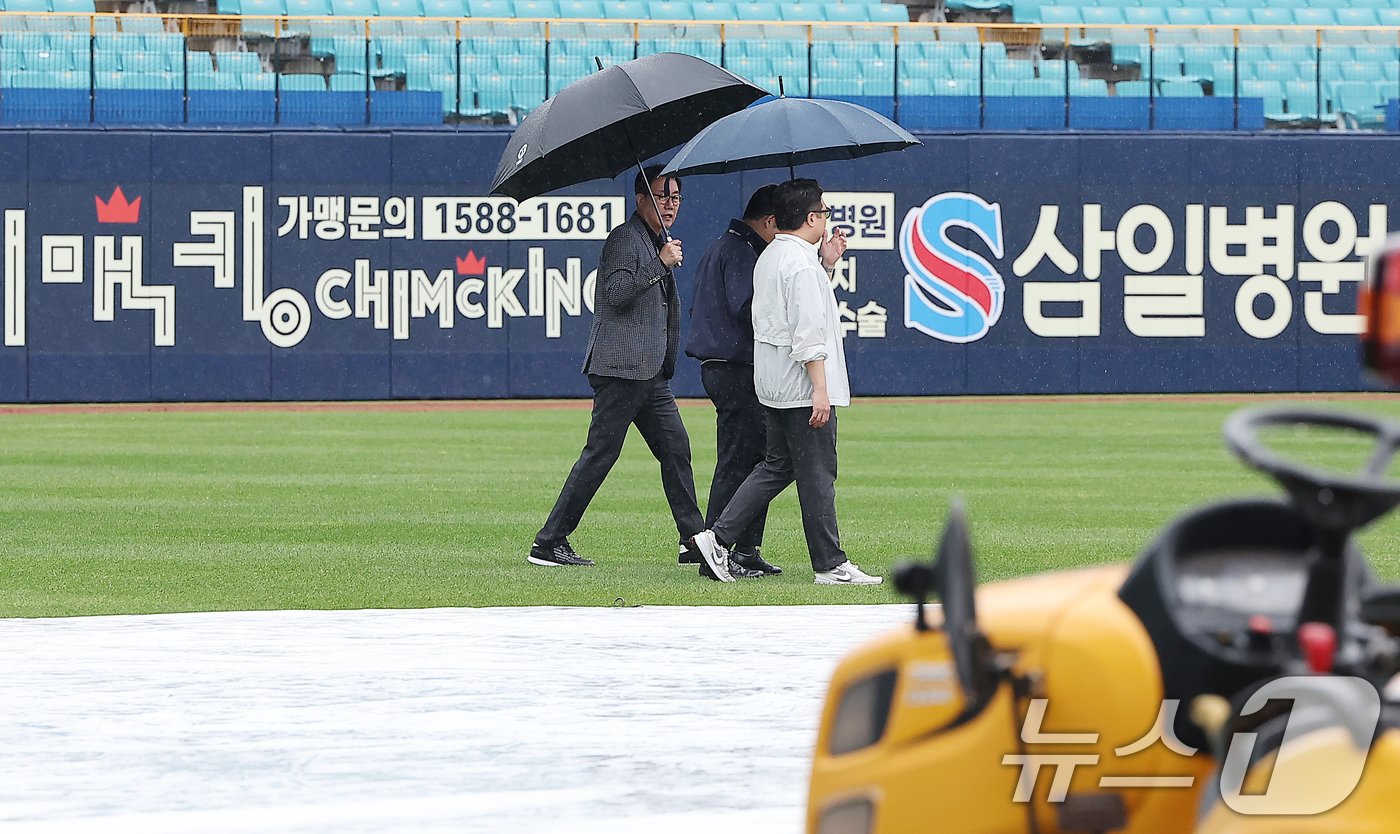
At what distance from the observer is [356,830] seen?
4.96 m

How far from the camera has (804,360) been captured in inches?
376

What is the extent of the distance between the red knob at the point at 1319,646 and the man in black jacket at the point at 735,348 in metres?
7.85

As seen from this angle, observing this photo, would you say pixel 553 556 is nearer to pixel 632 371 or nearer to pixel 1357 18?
pixel 632 371

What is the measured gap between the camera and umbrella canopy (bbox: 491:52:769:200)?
34.1ft

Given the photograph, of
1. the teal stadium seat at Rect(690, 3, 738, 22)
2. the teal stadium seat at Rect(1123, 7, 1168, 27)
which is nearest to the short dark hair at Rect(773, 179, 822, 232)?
the teal stadium seat at Rect(690, 3, 738, 22)

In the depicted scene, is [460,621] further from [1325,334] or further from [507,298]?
[1325,334]

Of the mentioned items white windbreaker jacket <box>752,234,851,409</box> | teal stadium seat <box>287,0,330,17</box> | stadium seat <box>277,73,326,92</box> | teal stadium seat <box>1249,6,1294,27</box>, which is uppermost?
teal stadium seat <box>1249,6,1294,27</box>

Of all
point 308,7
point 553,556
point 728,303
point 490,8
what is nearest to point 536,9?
point 490,8

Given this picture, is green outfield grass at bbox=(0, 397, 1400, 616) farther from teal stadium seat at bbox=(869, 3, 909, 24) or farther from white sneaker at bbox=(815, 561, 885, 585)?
teal stadium seat at bbox=(869, 3, 909, 24)

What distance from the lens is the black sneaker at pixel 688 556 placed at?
10766 millimetres

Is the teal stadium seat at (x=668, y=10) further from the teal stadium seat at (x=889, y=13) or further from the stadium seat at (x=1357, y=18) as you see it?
the stadium seat at (x=1357, y=18)

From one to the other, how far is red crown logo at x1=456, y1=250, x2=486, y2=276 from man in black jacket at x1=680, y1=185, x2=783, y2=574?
1734 cm

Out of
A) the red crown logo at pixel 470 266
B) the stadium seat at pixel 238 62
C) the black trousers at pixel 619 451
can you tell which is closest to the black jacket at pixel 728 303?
the black trousers at pixel 619 451

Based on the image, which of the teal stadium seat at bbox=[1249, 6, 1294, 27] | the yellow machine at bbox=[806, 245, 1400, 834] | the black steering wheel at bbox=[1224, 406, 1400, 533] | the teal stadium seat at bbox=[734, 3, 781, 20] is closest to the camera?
the black steering wheel at bbox=[1224, 406, 1400, 533]
